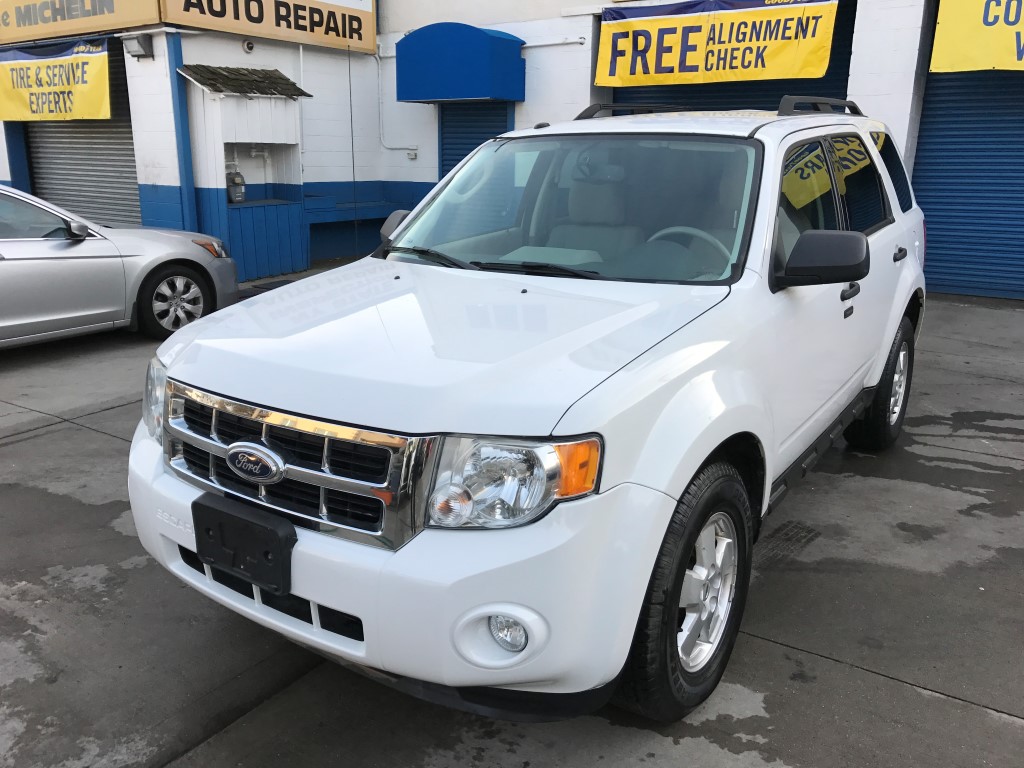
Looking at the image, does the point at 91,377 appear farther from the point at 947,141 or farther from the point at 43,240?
the point at 947,141

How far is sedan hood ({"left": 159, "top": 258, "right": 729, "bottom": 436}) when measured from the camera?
6.98ft

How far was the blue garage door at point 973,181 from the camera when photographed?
955 cm

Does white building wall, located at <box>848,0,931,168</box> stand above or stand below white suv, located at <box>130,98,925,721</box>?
above

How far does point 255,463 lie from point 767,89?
32.7ft

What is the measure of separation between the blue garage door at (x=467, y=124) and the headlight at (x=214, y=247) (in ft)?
15.1

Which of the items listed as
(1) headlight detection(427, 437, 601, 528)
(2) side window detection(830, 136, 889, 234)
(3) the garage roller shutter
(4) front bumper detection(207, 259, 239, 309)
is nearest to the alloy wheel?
(1) headlight detection(427, 437, 601, 528)

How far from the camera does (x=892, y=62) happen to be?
9.46 meters

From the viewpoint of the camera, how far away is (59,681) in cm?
288

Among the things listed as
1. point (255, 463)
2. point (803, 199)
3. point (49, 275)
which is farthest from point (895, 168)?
point (49, 275)

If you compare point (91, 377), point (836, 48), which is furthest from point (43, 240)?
point (836, 48)

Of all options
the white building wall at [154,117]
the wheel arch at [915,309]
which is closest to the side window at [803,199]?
the wheel arch at [915,309]

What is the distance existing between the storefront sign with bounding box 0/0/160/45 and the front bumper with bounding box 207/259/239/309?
12.9 feet

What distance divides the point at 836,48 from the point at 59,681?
408 inches

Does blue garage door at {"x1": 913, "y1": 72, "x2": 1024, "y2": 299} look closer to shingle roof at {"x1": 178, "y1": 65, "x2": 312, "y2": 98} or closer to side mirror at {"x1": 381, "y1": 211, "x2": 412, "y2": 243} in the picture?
shingle roof at {"x1": 178, "y1": 65, "x2": 312, "y2": 98}
